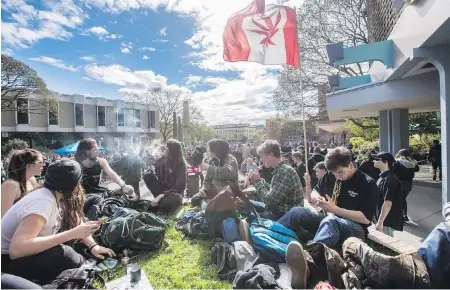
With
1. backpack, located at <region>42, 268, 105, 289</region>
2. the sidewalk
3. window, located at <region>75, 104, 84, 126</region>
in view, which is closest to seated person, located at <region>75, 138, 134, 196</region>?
backpack, located at <region>42, 268, 105, 289</region>

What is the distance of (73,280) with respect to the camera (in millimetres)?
2152

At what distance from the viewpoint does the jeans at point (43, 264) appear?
207 cm

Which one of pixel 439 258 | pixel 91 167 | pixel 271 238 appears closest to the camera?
pixel 439 258

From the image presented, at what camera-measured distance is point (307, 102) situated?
641 inches

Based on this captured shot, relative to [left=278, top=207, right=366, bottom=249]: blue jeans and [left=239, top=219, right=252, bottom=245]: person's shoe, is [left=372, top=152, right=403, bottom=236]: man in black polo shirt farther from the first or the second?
[left=239, top=219, right=252, bottom=245]: person's shoe

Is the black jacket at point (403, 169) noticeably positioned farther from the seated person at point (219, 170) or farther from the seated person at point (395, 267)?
the seated person at point (219, 170)

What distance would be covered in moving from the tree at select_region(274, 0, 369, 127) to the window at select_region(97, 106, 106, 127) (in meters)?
28.6

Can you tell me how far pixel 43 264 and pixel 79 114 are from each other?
118 ft

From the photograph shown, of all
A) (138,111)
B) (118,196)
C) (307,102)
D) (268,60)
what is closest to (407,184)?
(268,60)

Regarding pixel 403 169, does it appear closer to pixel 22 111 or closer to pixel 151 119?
pixel 22 111

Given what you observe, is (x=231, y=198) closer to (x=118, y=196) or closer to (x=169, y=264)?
(x=169, y=264)

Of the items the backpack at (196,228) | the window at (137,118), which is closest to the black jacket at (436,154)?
the backpack at (196,228)

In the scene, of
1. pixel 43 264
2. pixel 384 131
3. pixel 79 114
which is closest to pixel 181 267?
pixel 43 264

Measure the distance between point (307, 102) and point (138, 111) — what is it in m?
31.6
